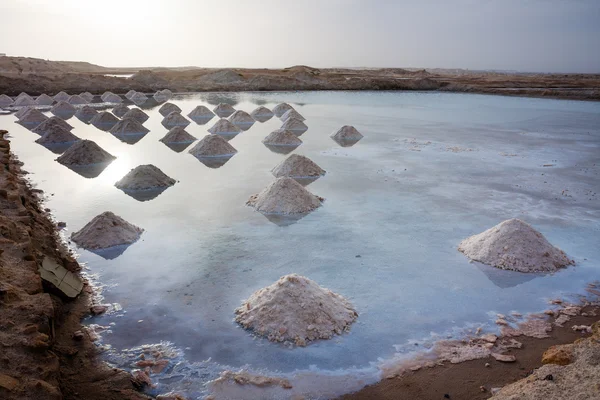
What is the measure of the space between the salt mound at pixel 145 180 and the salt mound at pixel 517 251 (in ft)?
16.0

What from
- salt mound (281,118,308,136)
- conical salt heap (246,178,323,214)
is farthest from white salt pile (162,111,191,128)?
conical salt heap (246,178,323,214)

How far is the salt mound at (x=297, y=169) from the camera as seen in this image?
25.7ft

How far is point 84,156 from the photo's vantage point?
29.7 feet

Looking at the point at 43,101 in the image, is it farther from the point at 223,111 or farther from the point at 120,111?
the point at 223,111

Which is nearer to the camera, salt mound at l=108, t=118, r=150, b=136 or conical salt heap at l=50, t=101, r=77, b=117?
salt mound at l=108, t=118, r=150, b=136

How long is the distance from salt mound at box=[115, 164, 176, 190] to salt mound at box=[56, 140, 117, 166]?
2.00 metres

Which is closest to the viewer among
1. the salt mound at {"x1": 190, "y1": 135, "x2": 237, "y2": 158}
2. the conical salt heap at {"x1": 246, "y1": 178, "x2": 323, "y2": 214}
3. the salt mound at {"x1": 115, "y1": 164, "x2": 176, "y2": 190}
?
the conical salt heap at {"x1": 246, "y1": 178, "x2": 323, "y2": 214}

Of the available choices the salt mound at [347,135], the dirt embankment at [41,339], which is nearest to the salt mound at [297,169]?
the salt mound at [347,135]

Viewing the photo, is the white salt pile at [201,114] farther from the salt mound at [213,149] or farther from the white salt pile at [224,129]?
the salt mound at [213,149]

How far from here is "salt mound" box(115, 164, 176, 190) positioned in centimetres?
723

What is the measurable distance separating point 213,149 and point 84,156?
2613 millimetres

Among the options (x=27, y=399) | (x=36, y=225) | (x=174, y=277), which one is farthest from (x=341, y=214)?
(x=27, y=399)

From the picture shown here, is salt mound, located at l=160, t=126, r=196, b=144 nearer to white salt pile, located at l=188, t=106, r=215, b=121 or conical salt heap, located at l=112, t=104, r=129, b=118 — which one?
white salt pile, located at l=188, t=106, r=215, b=121

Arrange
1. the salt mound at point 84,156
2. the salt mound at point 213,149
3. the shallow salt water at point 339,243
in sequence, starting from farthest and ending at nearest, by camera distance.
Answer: the salt mound at point 213,149, the salt mound at point 84,156, the shallow salt water at point 339,243
